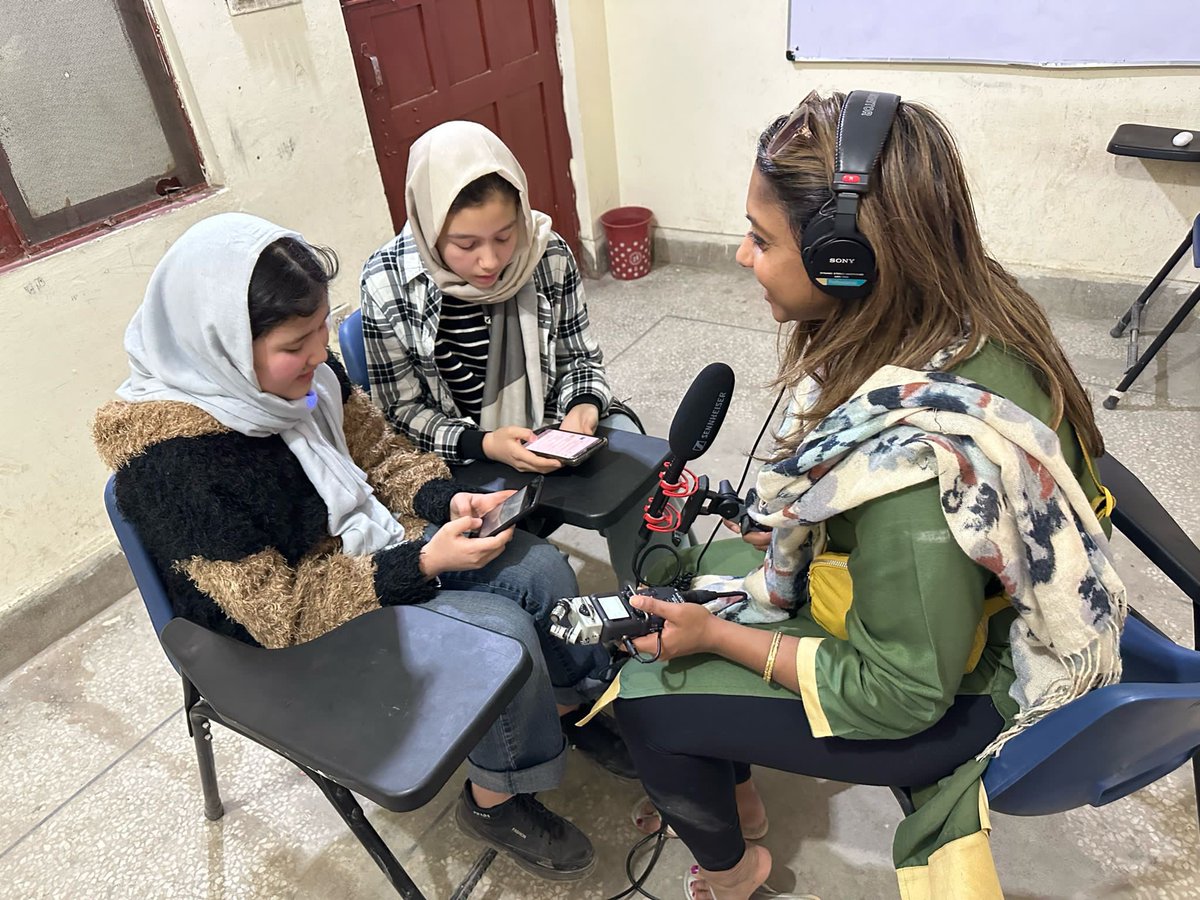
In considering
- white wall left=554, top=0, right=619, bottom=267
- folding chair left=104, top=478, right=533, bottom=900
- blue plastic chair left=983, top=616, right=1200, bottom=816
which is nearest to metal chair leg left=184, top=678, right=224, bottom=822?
folding chair left=104, top=478, right=533, bottom=900

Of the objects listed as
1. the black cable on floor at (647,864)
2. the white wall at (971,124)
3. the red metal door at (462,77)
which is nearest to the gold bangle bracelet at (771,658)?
the black cable on floor at (647,864)

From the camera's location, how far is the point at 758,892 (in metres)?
1.21

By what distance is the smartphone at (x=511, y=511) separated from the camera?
1096mm

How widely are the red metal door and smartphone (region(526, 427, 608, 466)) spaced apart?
62.1 inches

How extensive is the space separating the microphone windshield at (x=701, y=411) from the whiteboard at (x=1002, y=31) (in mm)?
2214

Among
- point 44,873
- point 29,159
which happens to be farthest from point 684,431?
point 29,159

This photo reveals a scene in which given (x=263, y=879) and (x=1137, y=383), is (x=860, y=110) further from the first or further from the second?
(x=1137, y=383)

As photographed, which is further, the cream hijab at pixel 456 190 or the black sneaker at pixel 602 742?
the black sneaker at pixel 602 742

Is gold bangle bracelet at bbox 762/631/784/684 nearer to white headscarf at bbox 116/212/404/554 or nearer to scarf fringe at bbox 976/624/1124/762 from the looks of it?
scarf fringe at bbox 976/624/1124/762

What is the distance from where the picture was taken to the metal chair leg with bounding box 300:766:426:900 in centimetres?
100

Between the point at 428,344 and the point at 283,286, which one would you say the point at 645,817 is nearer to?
the point at 428,344

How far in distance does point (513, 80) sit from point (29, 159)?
165 centimetres

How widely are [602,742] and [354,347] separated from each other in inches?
32.5

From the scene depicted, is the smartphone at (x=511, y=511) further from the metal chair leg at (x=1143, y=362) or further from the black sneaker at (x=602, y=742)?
the metal chair leg at (x=1143, y=362)
